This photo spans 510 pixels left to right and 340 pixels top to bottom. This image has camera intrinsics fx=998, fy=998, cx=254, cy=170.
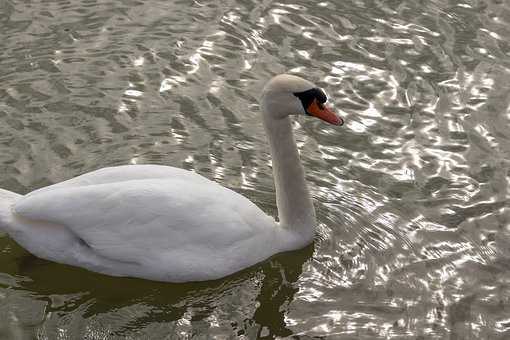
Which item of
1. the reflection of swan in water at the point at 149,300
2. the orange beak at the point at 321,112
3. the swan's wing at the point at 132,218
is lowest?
the reflection of swan in water at the point at 149,300

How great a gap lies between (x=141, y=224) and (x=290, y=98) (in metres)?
1.37

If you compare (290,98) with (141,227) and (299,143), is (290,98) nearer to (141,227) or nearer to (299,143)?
(141,227)

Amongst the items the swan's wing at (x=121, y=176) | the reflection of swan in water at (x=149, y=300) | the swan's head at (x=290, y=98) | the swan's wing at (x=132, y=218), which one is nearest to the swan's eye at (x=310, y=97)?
the swan's head at (x=290, y=98)

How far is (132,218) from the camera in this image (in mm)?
6621

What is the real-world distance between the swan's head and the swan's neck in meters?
0.08

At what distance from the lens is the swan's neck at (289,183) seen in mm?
7127

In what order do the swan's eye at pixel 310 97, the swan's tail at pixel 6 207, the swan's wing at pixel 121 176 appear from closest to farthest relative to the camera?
→ the swan's tail at pixel 6 207 → the swan's wing at pixel 121 176 → the swan's eye at pixel 310 97

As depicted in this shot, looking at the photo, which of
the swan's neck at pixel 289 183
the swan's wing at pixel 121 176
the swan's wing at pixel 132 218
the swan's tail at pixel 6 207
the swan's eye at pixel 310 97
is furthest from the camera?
the swan's neck at pixel 289 183

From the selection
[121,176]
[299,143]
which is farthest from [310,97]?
[299,143]

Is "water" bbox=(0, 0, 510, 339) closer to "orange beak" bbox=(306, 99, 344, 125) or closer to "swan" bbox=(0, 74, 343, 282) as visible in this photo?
"swan" bbox=(0, 74, 343, 282)

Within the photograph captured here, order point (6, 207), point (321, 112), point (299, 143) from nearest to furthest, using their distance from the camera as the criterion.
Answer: point (6, 207) < point (321, 112) < point (299, 143)

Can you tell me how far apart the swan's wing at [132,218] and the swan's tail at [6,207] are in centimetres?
11

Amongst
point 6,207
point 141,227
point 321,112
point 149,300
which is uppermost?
point 321,112

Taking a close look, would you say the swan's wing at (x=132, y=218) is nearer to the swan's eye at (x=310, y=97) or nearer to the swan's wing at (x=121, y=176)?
the swan's wing at (x=121, y=176)
